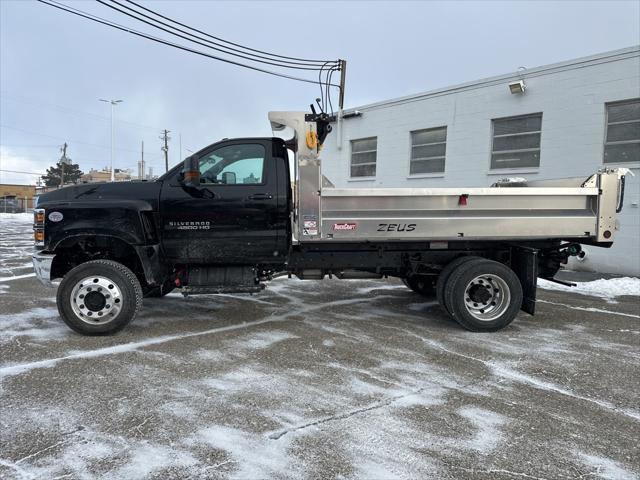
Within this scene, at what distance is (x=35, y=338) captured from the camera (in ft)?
17.5

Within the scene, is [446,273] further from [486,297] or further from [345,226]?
[345,226]

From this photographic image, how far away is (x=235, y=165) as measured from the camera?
A: 5.78 meters

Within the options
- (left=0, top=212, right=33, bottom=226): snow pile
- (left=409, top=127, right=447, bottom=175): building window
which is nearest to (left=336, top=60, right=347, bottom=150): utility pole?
(left=409, top=127, right=447, bottom=175): building window

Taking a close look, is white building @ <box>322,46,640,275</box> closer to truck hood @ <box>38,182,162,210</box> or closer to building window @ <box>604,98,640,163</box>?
building window @ <box>604,98,640,163</box>

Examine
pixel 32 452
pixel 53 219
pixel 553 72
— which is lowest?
pixel 32 452

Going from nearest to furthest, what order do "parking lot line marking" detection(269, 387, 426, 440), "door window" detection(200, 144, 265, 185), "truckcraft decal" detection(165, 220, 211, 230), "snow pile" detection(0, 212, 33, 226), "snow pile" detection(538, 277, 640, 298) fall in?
"parking lot line marking" detection(269, 387, 426, 440)
"truckcraft decal" detection(165, 220, 211, 230)
"door window" detection(200, 144, 265, 185)
"snow pile" detection(538, 277, 640, 298)
"snow pile" detection(0, 212, 33, 226)

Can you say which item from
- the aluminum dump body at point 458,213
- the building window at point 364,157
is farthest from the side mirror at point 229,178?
the building window at point 364,157

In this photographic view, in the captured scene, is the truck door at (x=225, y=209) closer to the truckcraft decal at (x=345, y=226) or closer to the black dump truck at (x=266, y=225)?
the black dump truck at (x=266, y=225)

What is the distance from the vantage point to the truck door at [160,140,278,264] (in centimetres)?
560

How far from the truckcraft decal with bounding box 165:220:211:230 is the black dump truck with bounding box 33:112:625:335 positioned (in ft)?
0.04

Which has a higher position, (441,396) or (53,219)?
(53,219)

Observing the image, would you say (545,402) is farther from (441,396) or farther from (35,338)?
(35,338)

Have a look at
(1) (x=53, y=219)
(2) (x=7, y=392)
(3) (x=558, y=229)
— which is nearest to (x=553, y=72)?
(3) (x=558, y=229)

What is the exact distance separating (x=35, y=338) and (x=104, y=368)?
148 cm
